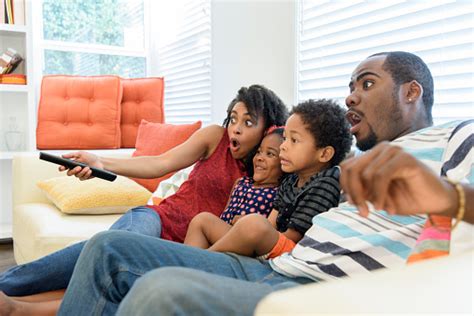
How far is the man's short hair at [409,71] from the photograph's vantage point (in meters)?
1.28

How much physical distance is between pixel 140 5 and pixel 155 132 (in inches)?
75.4

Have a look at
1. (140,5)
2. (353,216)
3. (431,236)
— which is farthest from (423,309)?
(140,5)

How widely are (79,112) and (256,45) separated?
4.90 feet

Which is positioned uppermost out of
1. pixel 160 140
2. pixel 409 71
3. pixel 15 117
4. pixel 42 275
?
pixel 409 71

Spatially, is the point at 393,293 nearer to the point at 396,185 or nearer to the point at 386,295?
the point at 386,295

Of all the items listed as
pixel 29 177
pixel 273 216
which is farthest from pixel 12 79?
pixel 273 216

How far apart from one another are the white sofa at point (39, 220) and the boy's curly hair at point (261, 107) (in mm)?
689

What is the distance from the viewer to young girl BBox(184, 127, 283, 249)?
4.90 ft

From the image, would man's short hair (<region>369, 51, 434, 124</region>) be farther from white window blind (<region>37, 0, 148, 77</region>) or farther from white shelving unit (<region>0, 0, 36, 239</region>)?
white window blind (<region>37, 0, 148, 77</region>)

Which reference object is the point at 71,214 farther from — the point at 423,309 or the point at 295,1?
the point at 423,309

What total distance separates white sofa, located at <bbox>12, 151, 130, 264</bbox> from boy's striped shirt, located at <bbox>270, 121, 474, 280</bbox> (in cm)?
97

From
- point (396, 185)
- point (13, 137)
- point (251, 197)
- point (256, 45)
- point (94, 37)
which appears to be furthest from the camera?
point (94, 37)

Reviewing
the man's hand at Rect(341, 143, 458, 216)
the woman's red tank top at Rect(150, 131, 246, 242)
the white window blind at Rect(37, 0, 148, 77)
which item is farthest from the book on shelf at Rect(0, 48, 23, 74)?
the man's hand at Rect(341, 143, 458, 216)

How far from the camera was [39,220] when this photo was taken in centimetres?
193
